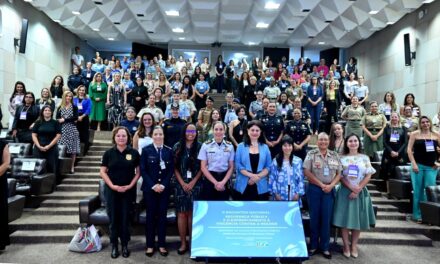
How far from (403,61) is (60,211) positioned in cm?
1149

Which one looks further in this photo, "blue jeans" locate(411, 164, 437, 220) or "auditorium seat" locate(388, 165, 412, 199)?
"auditorium seat" locate(388, 165, 412, 199)

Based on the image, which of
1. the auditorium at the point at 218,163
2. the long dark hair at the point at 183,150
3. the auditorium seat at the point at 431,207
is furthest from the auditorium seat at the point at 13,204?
the auditorium seat at the point at 431,207

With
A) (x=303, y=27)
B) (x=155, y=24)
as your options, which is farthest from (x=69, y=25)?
(x=303, y=27)

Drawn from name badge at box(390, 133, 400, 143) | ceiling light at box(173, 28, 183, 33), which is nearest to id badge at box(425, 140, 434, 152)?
name badge at box(390, 133, 400, 143)

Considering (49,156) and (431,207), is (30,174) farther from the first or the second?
(431,207)

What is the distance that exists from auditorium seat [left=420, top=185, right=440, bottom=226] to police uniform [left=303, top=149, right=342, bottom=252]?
1610 millimetres

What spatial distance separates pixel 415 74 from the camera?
11.2 metres

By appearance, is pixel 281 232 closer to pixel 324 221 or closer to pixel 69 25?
pixel 324 221

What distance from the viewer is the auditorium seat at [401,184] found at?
5.72m

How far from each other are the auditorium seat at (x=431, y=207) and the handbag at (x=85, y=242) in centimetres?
442

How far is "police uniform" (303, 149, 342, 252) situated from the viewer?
4297mm

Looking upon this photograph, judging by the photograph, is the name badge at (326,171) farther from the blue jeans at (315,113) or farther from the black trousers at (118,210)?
the blue jeans at (315,113)

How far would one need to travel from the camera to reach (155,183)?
13.9ft

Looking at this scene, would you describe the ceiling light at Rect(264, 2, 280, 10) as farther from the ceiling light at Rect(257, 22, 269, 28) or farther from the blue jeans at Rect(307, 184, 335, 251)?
the blue jeans at Rect(307, 184, 335, 251)
